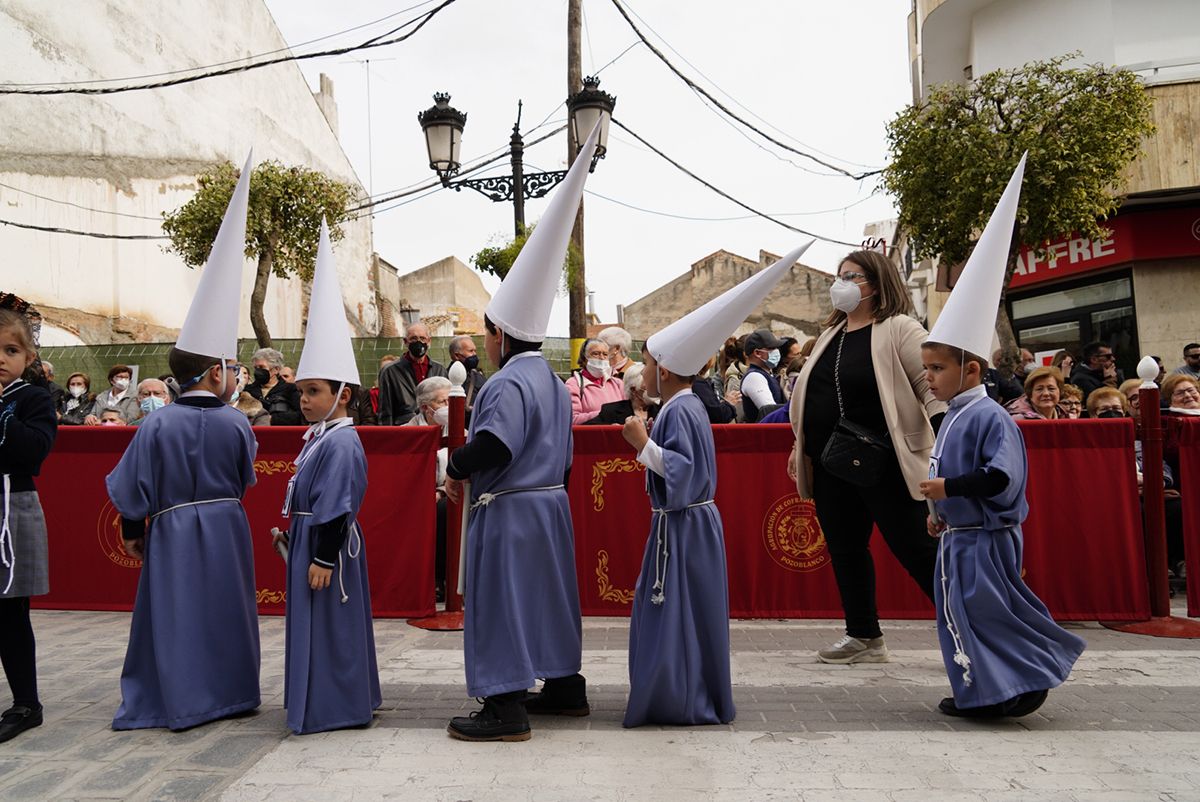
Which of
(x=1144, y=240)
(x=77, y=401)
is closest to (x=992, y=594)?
(x=77, y=401)

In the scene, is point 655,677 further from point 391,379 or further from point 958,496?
point 391,379

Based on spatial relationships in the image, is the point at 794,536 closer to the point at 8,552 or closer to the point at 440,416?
the point at 440,416

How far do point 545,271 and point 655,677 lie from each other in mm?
1814

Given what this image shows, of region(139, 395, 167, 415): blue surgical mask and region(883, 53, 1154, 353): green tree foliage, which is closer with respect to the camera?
region(139, 395, 167, 415): blue surgical mask

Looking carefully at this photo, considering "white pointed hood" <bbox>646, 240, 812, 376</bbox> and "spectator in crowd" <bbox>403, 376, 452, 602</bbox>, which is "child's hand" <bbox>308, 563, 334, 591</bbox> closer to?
"white pointed hood" <bbox>646, 240, 812, 376</bbox>

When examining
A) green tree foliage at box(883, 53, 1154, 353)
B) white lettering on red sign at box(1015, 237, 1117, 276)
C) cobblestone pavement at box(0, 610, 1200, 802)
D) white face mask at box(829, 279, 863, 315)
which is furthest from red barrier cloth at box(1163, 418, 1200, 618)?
white lettering on red sign at box(1015, 237, 1117, 276)

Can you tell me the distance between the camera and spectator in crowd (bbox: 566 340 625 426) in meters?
8.38

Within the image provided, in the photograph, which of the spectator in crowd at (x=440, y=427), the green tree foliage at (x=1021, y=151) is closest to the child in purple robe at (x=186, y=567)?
the spectator in crowd at (x=440, y=427)

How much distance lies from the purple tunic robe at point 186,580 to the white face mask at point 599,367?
13.6ft

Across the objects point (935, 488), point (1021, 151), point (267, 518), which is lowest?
point (267, 518)

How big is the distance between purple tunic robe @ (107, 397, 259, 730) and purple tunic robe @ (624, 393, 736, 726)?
1848 mm

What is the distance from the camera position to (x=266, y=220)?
67.3 feet

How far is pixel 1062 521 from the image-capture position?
22.0ft

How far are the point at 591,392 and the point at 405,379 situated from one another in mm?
2198
